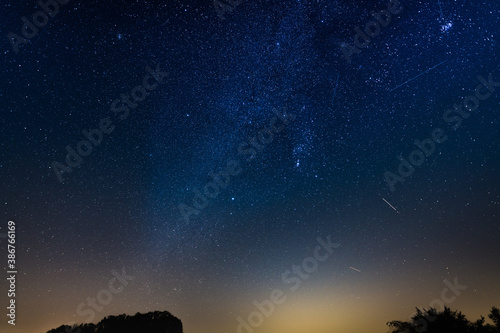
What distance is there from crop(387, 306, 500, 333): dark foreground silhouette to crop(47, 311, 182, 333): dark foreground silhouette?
24.4 metres

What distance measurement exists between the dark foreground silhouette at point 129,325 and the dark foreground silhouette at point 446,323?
24.4 m

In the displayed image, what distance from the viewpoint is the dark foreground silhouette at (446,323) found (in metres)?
17.8

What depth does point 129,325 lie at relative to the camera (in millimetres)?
30281

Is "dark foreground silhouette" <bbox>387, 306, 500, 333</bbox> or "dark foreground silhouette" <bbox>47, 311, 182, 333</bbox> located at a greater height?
"dark foreground silhouette" <bbox>47, 311, 182, 333</bbox>

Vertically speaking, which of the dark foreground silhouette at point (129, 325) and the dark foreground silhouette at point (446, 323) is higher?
the dark foreground silhouette at point (129, 325)

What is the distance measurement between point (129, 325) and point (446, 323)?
95.5ft

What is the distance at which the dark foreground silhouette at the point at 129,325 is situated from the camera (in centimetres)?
3003

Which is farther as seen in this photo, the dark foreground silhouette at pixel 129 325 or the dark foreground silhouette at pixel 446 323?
the dark foreground silhouette at pixel 129 325

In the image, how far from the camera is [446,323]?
18.1 meters

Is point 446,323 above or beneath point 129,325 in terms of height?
beneath

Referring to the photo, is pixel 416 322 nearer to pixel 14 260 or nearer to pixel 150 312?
pixel 14 260

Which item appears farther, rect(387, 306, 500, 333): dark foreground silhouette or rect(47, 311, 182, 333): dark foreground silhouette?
rect(47, 311, 182, 333): dark foreground silhouette

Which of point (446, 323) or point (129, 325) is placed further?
point (129, 325)

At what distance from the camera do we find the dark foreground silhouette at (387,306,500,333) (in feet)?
58.3
